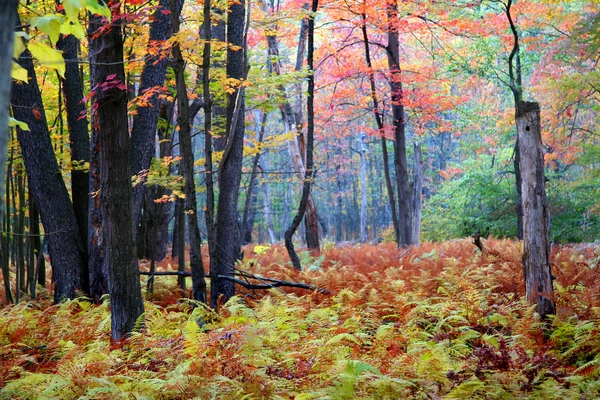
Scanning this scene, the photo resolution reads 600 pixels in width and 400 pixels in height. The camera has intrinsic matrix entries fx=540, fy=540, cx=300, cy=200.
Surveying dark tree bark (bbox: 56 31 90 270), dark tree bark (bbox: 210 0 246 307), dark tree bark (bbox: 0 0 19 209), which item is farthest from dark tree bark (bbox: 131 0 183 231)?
dark tree bark (bbox: 0 0 19 209)

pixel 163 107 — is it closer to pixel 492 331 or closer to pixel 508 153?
pixel 492 331

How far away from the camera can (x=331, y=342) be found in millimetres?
4262

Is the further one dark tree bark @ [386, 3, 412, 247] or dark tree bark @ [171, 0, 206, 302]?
dark tree bark @ [386, 3, 412, 247]

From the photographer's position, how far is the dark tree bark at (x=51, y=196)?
7504 millimetres

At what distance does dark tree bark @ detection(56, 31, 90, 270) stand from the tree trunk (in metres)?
6.00

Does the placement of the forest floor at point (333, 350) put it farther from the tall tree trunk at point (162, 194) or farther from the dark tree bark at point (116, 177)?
the tall tree trunk at point (162, 194)

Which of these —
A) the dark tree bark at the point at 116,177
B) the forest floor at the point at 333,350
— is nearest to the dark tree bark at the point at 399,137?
the forest floor at the point at 333,350

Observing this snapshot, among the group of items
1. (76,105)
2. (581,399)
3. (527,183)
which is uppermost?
(76,105)

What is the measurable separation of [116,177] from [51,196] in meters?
3.52

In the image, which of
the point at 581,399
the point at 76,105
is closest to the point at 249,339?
the point at 581,399

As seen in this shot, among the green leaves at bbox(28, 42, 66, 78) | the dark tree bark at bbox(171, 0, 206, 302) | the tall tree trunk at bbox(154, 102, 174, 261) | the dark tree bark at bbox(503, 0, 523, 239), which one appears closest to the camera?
the green leaves at bbox(28, 42, 66, 78)

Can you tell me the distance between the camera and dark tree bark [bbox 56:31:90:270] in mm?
7875

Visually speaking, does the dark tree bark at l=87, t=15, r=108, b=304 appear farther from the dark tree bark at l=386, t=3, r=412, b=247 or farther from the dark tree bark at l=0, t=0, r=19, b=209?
the dark tree bark at l=386, t=3, r=412, b=247

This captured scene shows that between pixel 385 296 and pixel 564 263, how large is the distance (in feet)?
12.3
